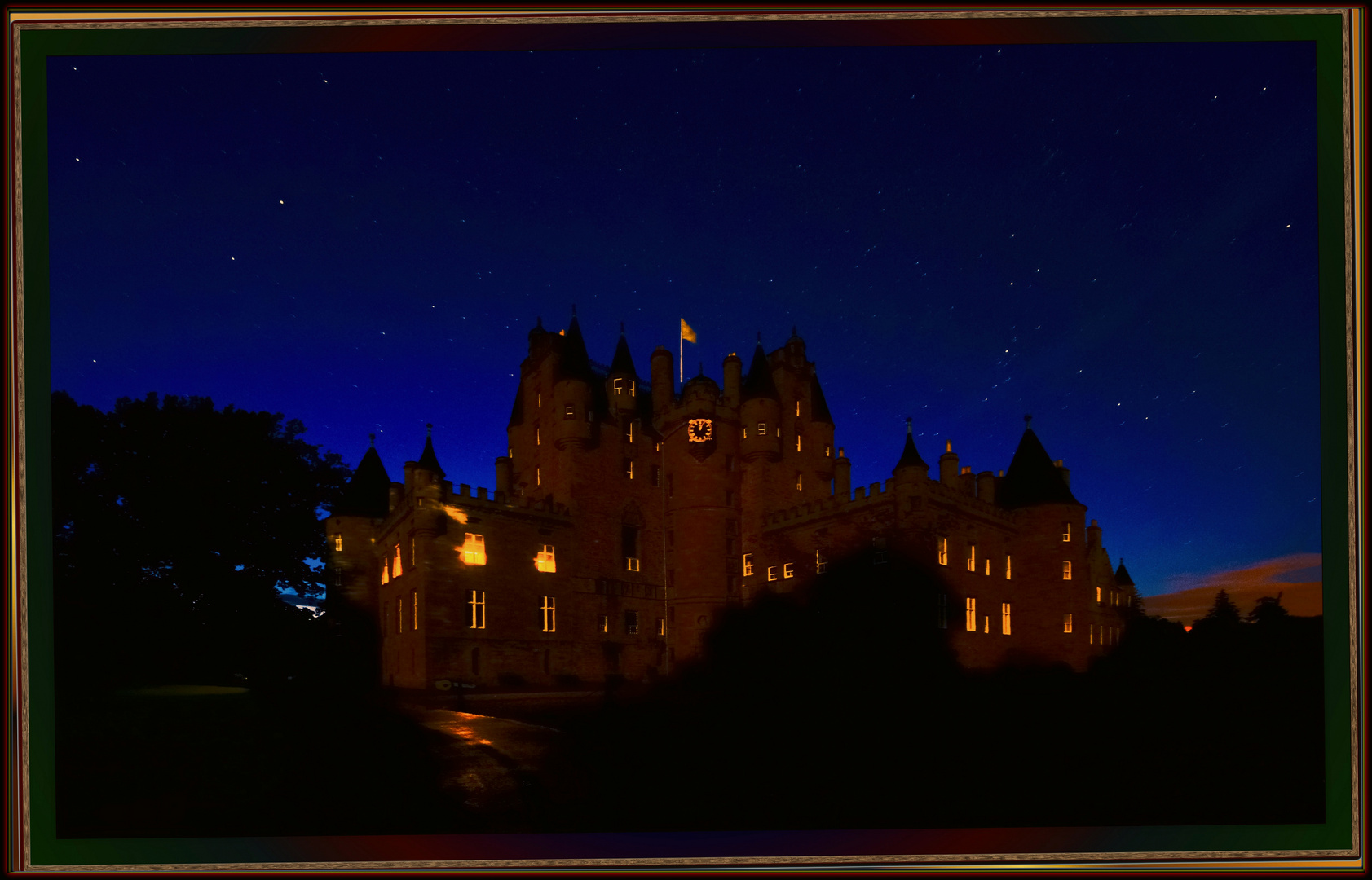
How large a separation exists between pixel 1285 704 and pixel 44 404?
17.6 metres

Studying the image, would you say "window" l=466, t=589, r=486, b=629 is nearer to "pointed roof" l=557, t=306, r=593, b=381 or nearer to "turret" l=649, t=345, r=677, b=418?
"pointed roof" l=557, t=306, r=593, b=381

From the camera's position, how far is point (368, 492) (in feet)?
48.3

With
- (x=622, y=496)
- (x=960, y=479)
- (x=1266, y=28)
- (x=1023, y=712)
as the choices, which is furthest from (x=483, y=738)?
(x=1266, y=28)

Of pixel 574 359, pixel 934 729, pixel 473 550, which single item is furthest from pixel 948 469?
pixel 473 550

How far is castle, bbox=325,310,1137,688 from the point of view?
14883 millimetres

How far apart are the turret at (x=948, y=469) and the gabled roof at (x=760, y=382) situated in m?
4.67

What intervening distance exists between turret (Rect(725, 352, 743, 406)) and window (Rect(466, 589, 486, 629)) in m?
8.07

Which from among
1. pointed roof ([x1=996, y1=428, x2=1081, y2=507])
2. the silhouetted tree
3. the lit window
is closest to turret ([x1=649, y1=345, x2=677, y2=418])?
the lit window

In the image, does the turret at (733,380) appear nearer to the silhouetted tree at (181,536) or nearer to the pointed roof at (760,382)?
the pointed roof at (760,382)

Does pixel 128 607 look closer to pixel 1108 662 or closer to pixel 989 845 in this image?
pixel 989 845

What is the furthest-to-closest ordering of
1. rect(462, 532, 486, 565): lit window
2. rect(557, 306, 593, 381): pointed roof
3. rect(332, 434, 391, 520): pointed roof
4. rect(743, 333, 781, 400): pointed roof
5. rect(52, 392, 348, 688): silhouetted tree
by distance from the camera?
1. rect(743, 333, 781, 400): pointed roof
2. rect(462, 532, 486, 565): lit window
3. rect(557, 306, 593, 381): pointed roof
4. rect(332, 434, 391, 520): pointed roof
5. rect(52, 392, 348, 688): silhouetted tree

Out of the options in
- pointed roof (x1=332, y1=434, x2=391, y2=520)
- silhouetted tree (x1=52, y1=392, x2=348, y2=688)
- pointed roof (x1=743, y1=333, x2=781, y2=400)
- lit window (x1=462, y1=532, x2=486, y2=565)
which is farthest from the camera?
pointed roof (x1=743, y1=333, x2=781, y2=400)

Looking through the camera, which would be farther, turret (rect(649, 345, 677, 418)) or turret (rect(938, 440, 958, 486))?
turret (rect(649, 345, 677, 418))

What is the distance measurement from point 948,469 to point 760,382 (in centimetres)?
554
